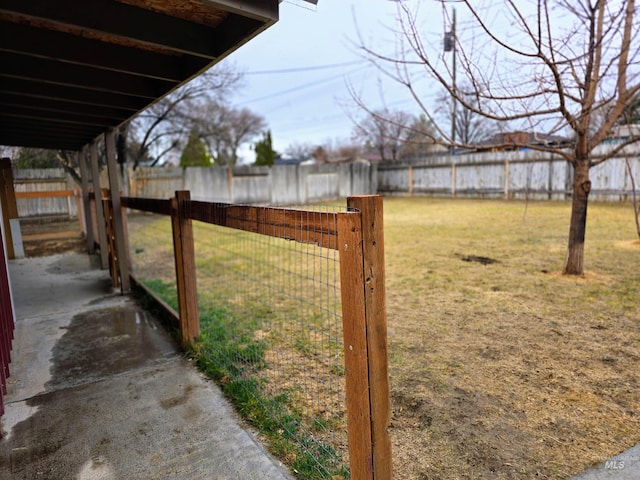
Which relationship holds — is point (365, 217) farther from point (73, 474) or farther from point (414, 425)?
point (73, 474)

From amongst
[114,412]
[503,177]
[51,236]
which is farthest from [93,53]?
[503,177]

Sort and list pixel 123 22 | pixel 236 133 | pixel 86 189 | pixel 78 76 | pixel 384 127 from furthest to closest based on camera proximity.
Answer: pixel 236 133
pixel 86 189
pixel 384 127
pixel 78 76
pixel 123 22

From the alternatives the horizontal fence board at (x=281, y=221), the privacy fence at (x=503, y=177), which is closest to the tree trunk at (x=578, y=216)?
the horizontal fence board at (x=281, y=221)

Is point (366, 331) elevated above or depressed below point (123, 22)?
below

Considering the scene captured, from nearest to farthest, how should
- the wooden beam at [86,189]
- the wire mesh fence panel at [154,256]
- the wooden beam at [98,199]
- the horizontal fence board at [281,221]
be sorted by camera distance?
1. the horizontal fence board at [281,221]
2. the wire mesh fence panel at [154,256]
3. the wooden beam at [98,199]
4. the wooden beam at [86,189]

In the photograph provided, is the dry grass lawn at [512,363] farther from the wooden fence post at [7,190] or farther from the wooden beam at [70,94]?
the wooden fence post at [7,190]

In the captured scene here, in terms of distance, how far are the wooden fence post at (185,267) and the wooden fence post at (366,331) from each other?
5.99 feet

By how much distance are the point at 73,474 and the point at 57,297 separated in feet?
11.2

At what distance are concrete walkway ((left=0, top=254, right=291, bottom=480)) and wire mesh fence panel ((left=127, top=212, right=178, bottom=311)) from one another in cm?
82

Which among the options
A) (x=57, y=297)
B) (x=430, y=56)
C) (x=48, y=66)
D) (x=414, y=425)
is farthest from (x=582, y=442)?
(x=57, y=297)

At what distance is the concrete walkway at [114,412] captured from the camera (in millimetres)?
1801

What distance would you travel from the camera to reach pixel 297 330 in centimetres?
330

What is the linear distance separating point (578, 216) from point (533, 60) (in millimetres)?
1747

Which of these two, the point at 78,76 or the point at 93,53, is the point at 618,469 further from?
the point at 78,76
